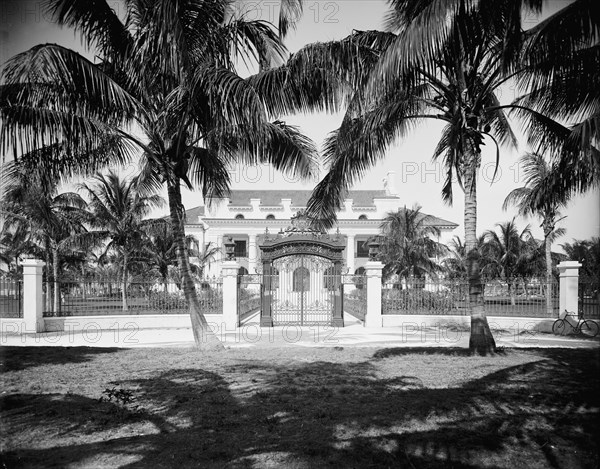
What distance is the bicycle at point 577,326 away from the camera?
13.0 metres

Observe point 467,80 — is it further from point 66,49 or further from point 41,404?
point 41,404

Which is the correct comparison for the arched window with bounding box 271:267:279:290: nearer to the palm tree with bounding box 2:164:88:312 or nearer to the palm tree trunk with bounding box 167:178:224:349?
the palm tree trunk with bounding box 167:178:224:349

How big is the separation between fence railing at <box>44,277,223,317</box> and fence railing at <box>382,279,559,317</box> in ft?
19.9

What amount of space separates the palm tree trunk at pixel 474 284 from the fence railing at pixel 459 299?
21.0 ft

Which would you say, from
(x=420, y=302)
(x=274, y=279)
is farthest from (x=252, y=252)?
(x=420, y=302)

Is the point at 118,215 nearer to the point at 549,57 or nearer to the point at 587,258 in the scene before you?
the point at 549,57

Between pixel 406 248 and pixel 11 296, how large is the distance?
17.8m

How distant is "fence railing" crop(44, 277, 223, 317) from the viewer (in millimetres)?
14391

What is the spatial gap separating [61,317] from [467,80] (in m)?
13.2

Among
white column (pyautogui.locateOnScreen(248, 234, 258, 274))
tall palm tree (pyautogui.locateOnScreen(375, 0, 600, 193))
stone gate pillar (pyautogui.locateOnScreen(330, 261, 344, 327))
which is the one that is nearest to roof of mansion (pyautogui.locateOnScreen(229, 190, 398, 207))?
white column (pyautogui.locateOnScreen(248, 234, 258, 274))

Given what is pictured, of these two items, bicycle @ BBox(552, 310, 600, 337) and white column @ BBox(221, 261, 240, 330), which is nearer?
bicycle @ BBox(552, 310, 600, 337)

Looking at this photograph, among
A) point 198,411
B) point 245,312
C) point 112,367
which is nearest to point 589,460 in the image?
point 198,411

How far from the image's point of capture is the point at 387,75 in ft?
22.4

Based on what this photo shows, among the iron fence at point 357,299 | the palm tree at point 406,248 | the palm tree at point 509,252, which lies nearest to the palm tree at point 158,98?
the iron fence at point 357,299
